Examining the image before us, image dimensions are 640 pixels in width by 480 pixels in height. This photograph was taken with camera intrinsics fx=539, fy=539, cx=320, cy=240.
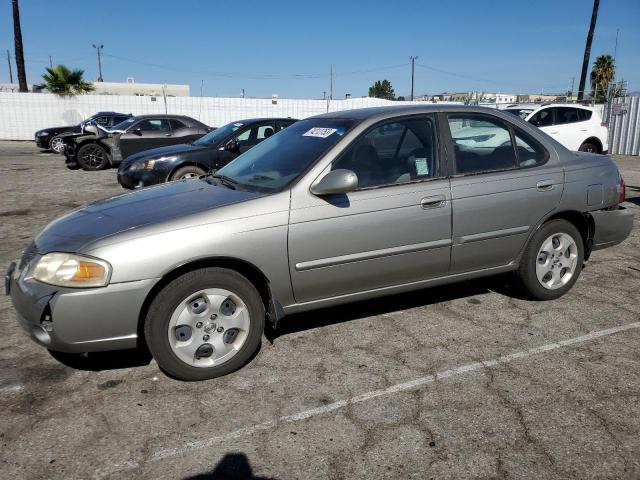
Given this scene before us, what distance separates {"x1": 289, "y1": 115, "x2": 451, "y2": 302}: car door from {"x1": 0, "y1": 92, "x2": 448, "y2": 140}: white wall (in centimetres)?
2304

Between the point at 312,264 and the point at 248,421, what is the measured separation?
1.05m

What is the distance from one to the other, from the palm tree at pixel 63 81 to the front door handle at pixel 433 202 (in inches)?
1078

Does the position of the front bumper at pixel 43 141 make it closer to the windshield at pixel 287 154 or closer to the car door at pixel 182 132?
the car door at pixel 182 132

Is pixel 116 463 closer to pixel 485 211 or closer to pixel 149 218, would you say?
pixel 149 218

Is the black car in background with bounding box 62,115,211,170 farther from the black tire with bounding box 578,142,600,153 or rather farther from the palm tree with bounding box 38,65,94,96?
the palm tree with bounding box 38,65,94,96

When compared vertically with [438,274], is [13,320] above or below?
below

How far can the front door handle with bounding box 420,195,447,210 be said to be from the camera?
376 centimetres

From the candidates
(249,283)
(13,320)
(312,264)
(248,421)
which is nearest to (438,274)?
(312,264)

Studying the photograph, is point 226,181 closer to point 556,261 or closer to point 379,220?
point 379,220

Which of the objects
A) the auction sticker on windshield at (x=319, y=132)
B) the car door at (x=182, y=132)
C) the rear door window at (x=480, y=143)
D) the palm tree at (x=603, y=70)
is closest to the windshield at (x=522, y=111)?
the car door at (x=182, y=132)

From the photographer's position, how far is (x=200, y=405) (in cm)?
304

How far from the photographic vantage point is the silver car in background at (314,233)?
3041 millimetres

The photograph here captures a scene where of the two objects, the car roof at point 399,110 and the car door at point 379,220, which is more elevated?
the car roof at point 399,110

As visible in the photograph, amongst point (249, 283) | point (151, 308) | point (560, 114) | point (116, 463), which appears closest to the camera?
point (116, 463)
